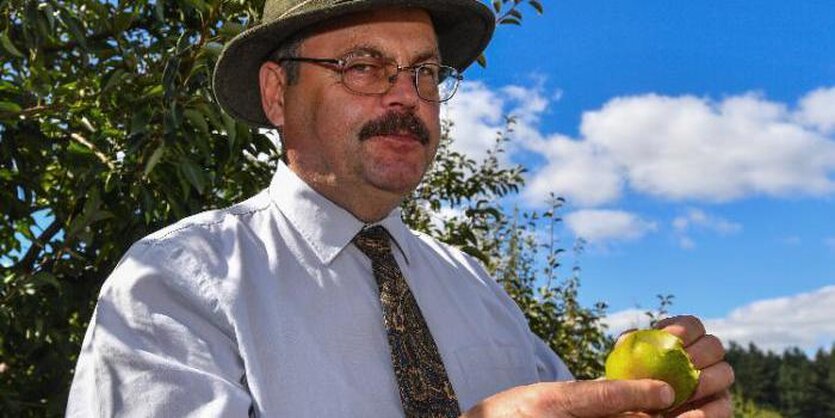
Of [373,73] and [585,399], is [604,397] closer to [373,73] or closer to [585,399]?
[585,399]

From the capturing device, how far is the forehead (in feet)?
6.48

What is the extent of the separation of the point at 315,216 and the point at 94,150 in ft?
4.52

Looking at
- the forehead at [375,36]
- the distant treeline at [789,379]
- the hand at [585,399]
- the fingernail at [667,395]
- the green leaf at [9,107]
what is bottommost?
the distant treeline at [789,379]

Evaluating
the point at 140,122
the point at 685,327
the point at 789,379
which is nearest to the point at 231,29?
the point at 140,122

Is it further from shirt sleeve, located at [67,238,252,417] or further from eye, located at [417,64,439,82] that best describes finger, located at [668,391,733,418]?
eye, located at [417,64,439,82]

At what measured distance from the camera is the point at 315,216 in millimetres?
1896

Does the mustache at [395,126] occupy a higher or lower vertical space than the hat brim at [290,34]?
lower

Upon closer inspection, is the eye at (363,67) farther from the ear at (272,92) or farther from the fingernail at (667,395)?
the fingernail at (667,395)

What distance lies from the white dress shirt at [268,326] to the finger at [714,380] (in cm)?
54

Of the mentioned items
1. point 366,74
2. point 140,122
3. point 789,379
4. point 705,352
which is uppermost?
point 366,74

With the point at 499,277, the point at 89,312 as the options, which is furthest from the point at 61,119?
the point at 499,277

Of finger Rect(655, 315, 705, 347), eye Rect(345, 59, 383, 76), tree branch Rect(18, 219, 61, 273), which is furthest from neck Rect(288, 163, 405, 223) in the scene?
tree branch Rect(18, 219, 61, 273)

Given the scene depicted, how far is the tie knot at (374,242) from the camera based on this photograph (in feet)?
6.31

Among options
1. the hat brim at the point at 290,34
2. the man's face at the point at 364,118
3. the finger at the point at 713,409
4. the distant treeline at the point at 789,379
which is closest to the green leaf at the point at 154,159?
the hat brim at the point at 290,34
